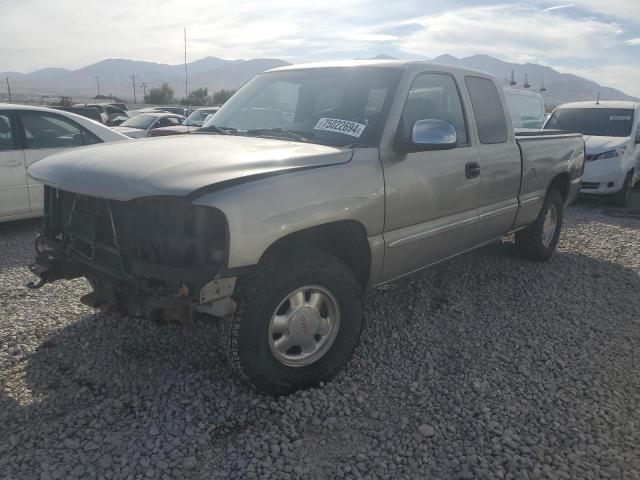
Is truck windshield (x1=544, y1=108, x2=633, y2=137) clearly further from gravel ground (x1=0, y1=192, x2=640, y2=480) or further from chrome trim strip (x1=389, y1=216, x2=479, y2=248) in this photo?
chrome trim strip (x1=389, y1=216, x2=479, y2=248)

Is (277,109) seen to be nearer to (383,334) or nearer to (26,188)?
(383,334)

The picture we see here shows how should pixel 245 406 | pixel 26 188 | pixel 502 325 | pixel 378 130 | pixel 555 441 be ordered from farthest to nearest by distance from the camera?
pixel 26 188 → pixel 502 325 → pixel 378 130 → pixel 245 406 → pixel 555 441

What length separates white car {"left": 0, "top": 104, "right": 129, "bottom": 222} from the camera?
602 centimetres

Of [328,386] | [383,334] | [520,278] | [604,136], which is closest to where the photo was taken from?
[328,386]

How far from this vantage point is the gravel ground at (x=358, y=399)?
2.50 metres

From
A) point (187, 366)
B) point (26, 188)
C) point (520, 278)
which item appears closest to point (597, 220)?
point (520, 278)

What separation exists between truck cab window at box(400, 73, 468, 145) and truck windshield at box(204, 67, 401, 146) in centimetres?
19

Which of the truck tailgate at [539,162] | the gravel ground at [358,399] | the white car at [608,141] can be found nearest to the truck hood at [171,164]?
the gravel ground at [358,399]

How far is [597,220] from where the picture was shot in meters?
8.23

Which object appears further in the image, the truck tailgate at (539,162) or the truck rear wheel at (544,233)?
the truck rear wheel at (544,233)

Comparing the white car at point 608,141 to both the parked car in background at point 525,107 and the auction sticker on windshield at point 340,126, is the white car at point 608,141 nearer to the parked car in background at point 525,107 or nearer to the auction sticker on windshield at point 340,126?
the parked car in background at point 525,107

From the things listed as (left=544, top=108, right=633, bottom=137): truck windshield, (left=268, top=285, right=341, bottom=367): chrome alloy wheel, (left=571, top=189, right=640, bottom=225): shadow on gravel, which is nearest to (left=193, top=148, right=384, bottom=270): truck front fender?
(left=268, top=285, right=341, bottom=367): chrome alloy wheel

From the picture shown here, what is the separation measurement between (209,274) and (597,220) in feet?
24.7

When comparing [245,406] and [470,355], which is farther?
[470,355]
